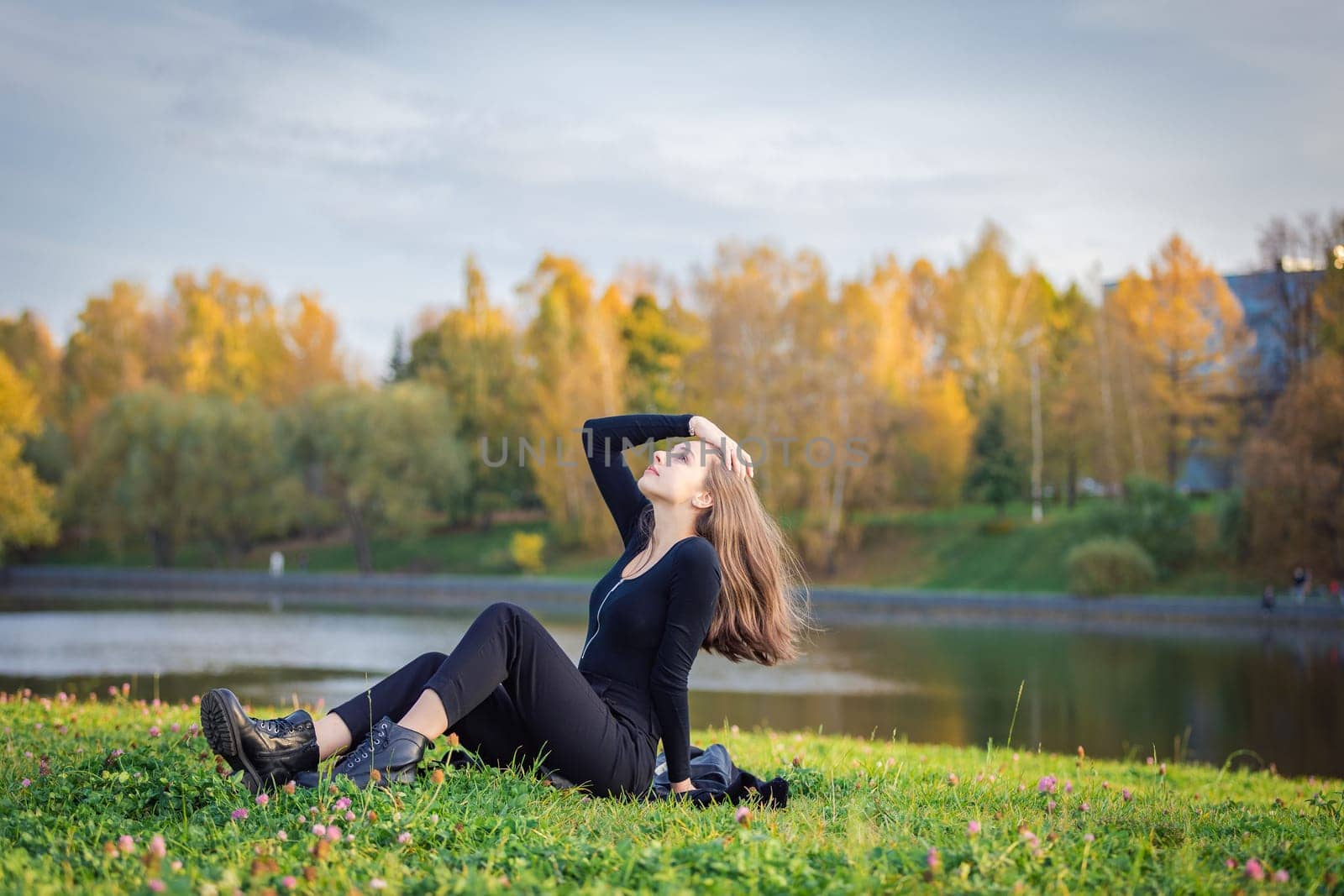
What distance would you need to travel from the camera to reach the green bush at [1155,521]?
29922 mm

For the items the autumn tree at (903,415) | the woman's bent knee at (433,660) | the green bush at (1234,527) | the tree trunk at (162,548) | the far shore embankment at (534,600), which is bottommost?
the far shore embankment at (534,600)

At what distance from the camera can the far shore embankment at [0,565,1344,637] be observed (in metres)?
25.0

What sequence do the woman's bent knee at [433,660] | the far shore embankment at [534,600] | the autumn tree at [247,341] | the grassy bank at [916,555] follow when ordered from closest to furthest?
the woman's bent knee at [433,660], the far shore embankment at [534,600], the grassy bank at [916,555], the autumn tree at [247,341]

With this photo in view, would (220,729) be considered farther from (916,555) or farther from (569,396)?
(569,396)

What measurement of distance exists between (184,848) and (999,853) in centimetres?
221

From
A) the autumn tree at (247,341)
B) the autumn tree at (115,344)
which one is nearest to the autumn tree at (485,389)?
the autumn tree at (247,341)

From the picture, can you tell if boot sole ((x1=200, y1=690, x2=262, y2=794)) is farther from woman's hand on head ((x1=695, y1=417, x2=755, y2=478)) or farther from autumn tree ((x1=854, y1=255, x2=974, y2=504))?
autumn tree ((x1=854, y1=255, x2=974, y2=504))

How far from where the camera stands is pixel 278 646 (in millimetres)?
19375

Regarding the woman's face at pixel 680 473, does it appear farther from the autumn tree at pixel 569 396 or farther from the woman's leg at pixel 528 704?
the autumn tree at pixel 569 396

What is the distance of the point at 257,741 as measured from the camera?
376 centimetres

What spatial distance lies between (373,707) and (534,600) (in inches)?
1030

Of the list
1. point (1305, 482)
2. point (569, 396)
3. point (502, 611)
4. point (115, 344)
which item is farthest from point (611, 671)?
point (115, 344)

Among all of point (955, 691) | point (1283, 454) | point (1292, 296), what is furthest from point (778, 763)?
point (1292, 296)

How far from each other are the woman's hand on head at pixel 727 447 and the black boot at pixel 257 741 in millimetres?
1823
